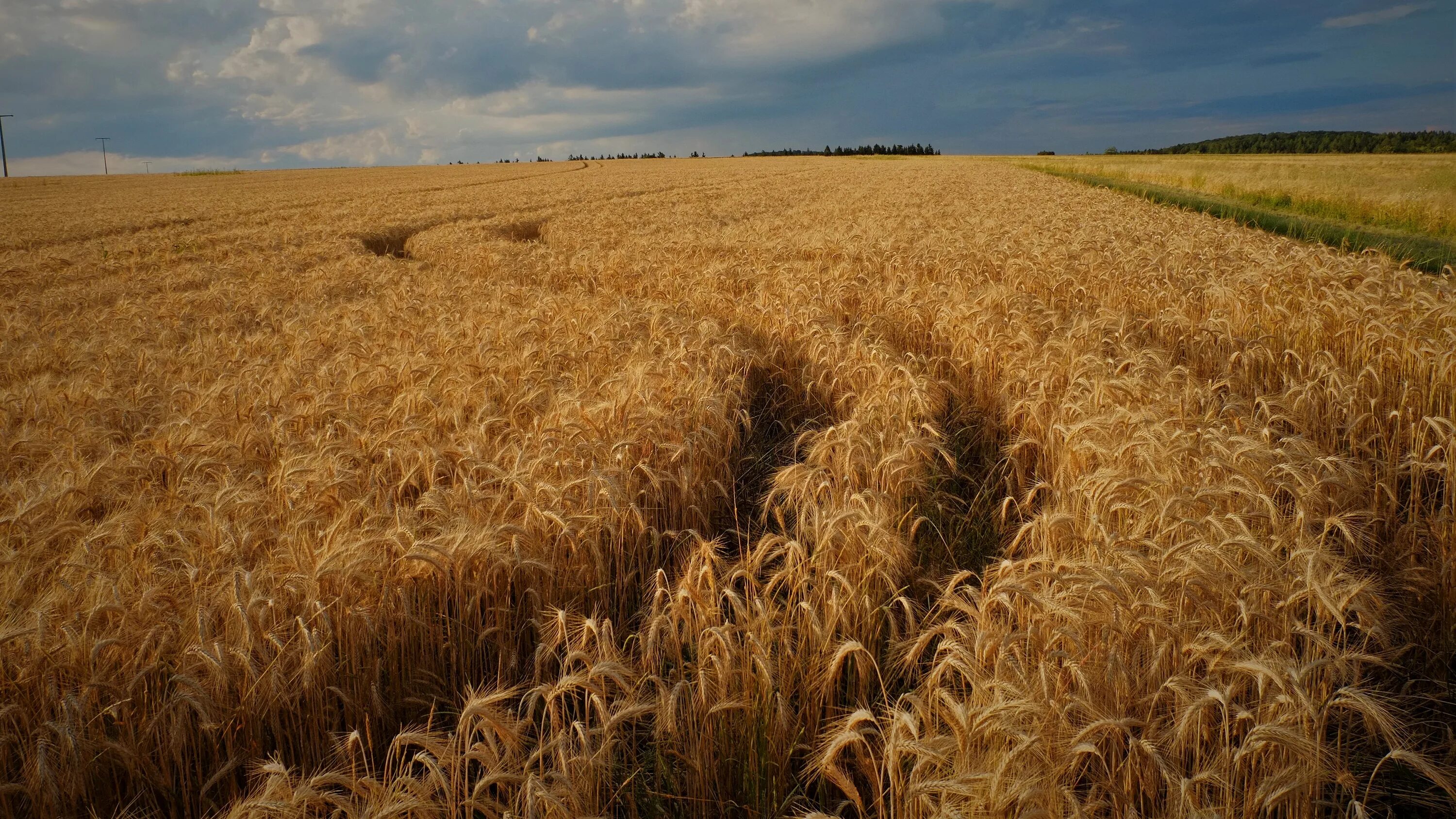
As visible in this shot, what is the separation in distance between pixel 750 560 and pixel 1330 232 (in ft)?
62.9

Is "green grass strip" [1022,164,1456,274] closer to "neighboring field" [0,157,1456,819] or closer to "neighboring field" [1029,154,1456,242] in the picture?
"neighboring field" [1029,154,1456,242]

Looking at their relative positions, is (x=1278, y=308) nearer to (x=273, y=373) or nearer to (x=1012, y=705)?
(x=1012, y=705)

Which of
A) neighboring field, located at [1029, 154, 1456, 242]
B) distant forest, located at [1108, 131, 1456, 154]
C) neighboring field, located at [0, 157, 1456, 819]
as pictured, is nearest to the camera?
neighboring field, located at [0, 157, 1456, 819]

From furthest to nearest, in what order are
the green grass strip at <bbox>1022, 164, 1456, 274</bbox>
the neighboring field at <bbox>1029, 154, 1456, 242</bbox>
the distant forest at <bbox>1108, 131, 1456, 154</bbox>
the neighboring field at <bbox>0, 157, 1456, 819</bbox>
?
1. the distant forest at <bbox>1108, 131, 1456, 154</bbox>
2. the neighboring field at <bbox>1029, 154, 1456, 242</bbox>
3. the green grass strip at <bbox>1022, 164, 1456, 274</bbox>
4. the neighboring field at <bbox>0, 157, 1456, 819</bbox>

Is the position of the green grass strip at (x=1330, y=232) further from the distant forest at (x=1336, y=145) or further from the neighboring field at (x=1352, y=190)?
the distant forest at (x=1336, y=145)

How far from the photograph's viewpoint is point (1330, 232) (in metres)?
15.9

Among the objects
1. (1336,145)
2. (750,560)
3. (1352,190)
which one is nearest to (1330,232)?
(1352,190)

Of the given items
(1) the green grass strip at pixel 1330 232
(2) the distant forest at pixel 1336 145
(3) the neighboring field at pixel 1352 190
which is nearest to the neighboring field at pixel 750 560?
(1) the green grass strip at pixel 1330 232

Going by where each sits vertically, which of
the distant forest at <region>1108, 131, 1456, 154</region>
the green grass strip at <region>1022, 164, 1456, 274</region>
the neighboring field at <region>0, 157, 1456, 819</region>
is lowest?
the neighboring field at <region>0, 157, 1456, 819</region>

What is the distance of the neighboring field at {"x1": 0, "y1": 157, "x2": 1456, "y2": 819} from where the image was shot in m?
2.11

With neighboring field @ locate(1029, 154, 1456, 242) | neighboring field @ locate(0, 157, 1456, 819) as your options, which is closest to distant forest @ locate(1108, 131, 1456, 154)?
neighboring field @ locate(1029, 154, 1456, 242)

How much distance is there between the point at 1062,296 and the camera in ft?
27.2

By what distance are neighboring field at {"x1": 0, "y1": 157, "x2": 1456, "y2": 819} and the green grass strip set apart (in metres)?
5.70

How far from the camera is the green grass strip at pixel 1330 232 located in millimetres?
11969
